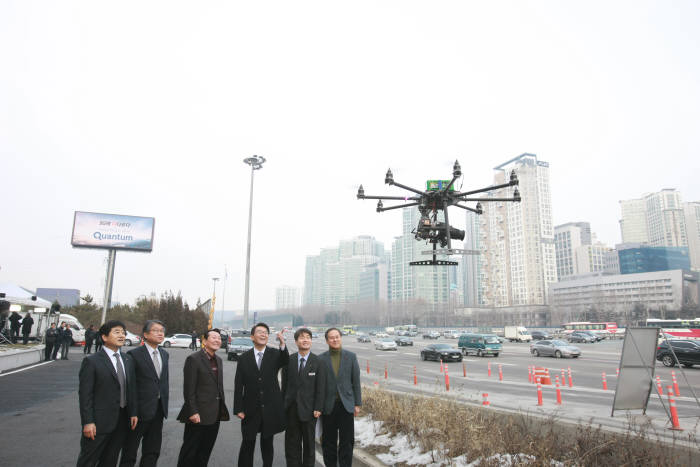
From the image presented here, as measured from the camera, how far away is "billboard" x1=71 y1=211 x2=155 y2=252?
43.1m

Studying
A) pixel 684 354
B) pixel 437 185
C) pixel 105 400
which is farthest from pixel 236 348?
pixel 684 354

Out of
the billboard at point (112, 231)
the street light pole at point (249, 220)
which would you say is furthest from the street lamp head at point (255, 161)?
the billboard at point (112, 231)

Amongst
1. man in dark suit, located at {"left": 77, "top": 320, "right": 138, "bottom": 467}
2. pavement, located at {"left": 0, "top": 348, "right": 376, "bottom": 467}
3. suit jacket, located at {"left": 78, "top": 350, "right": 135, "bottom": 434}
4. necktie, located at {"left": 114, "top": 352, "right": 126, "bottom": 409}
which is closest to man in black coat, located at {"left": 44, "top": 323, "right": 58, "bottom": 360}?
pavement, located at {"left": 0, "top": 348, "right": 376, "bottom": 467}

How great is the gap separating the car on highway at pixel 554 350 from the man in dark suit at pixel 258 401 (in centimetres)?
3238

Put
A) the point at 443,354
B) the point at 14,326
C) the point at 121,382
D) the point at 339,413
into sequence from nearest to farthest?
the point at 121,382 < the point at 339,413 < the point at 14,326 < the point at 443,354

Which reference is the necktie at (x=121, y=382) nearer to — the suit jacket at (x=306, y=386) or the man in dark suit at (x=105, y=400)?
the man in dark suit at (x=105, y=400)

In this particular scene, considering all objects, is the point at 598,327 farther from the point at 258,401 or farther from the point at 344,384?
the point at 258,401

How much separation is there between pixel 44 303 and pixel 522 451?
36.7m

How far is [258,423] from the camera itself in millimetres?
5352

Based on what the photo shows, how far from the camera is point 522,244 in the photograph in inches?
6024

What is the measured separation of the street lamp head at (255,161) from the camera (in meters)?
38.3

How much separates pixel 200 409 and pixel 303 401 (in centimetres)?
127

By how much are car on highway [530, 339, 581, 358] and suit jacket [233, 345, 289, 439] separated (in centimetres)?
3240

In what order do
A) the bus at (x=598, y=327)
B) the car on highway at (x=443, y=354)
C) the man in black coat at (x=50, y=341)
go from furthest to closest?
the bus at (x=598, y=327)
the car on highway at (x=443, y=354)
the man in black coat at (x=50, y=341)
